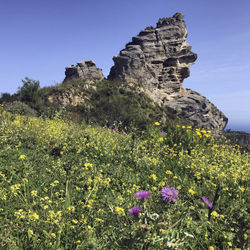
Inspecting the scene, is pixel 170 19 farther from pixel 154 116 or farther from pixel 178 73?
pixel 154 116

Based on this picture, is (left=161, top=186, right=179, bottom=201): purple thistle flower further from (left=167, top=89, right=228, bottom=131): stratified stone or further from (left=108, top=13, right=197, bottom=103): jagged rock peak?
(left=108, top=13, right=197, bottom=103): jagged rock peak

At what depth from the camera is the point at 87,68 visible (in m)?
37.0

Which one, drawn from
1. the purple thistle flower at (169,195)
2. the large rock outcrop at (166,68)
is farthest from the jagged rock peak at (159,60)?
the purple thistle flower at (169,195)

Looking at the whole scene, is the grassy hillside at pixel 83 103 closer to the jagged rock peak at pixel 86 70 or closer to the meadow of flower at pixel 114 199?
the meadow of flower at pixel 114 199

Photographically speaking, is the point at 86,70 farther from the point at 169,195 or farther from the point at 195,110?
the point at 169,195

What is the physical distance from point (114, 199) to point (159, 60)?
36740 millimetres

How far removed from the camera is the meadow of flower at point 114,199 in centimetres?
175

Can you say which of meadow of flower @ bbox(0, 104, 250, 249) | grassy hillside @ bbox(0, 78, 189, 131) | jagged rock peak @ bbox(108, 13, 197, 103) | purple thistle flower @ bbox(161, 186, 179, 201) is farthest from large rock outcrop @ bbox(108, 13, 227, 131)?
purple thistle flower @ bbox(161, 186, 179, 201)

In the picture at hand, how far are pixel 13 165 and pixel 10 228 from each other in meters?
2.17

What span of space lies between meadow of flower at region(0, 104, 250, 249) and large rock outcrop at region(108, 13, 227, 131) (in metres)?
26.3

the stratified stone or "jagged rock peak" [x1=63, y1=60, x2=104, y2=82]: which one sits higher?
"jagged rock peak" [x1=63, y1=60, x2=104, y2=82]

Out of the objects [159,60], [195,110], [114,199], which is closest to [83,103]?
[114,199]

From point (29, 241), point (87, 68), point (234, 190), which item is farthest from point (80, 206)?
point (87, 68)

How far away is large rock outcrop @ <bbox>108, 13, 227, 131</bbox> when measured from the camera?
32.6m
